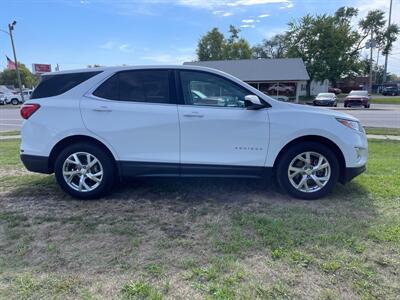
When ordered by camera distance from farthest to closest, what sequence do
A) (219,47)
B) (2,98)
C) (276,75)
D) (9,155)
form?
(219,47) → (276,75) → (2,98) → (9,155)

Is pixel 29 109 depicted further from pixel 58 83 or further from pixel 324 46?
pixel 324 46

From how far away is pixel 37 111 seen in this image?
13.7 ft

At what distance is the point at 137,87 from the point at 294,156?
2.33 m

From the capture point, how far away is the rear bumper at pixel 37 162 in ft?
13.8

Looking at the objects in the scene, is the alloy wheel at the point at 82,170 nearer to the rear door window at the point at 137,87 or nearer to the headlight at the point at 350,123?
the rear door window at the point at 137,87

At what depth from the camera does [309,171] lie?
13.4 ft

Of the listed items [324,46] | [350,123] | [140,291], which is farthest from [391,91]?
[140,291]

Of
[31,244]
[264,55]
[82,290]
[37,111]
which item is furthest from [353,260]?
[264,55]

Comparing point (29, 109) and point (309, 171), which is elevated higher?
point (29, 109)

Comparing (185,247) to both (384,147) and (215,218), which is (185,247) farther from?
(384,147)

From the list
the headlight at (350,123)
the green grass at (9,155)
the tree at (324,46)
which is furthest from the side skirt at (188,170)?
the tree at (324,46)

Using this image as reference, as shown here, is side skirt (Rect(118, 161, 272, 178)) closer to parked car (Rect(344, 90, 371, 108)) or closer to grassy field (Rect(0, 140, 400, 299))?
grassy field (Rect(0, 140, 400, 299))

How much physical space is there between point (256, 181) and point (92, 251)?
2839 mm

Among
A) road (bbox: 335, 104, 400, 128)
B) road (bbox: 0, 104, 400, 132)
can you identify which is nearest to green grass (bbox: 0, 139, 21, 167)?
road (bbox: 0, 104, 400, 132)
